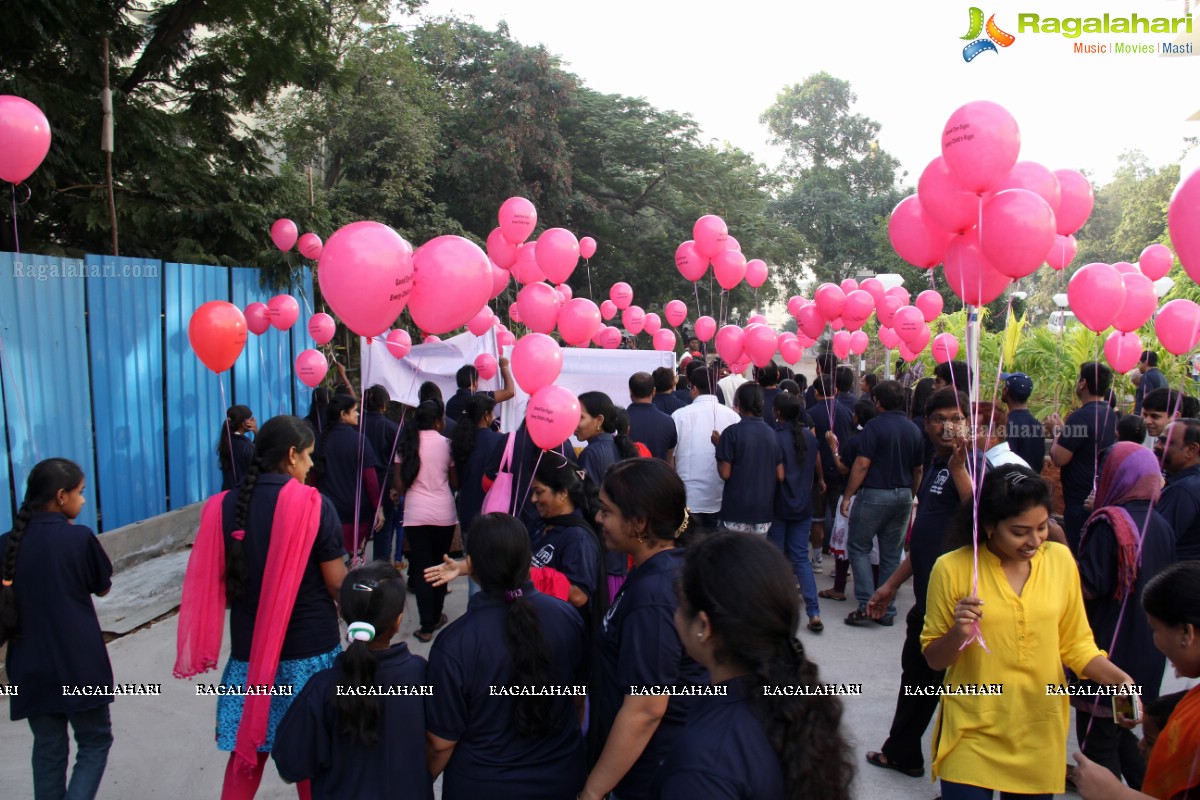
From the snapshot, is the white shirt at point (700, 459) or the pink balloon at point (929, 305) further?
the pink balloon at point (929, 305)

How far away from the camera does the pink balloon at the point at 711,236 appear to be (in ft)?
23.7

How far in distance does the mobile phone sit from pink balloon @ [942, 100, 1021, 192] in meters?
1.91

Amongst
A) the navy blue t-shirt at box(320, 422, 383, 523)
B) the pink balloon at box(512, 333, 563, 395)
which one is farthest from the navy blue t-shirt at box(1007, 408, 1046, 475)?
the navy blue t-shirt at box(320, 422, 383, 523)

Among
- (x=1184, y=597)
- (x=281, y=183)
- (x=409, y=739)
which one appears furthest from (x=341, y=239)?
(x=281, y=183)

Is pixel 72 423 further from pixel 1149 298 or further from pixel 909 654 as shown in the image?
pixel 1149 298

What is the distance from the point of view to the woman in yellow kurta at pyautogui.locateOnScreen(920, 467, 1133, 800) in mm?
2336

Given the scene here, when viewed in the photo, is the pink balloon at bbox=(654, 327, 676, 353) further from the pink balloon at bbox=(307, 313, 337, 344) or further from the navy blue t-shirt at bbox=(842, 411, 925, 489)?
the navy blue t-shirt at bbox=(842, 411, 925, 489)

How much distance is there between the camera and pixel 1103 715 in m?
2.91

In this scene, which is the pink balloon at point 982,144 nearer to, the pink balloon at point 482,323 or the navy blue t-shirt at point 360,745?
the navy blue t-shirt at point 360,745

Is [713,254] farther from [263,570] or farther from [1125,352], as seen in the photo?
[263,570]

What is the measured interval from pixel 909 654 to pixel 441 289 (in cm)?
254

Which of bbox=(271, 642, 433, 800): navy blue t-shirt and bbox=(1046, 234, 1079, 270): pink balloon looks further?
bbox=(1046, 234, 1079, 270): pink balloon

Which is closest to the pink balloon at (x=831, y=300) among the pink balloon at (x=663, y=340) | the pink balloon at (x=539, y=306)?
the pink balloon at (x=539, y=306)

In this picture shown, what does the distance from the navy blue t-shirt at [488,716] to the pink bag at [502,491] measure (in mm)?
2018
